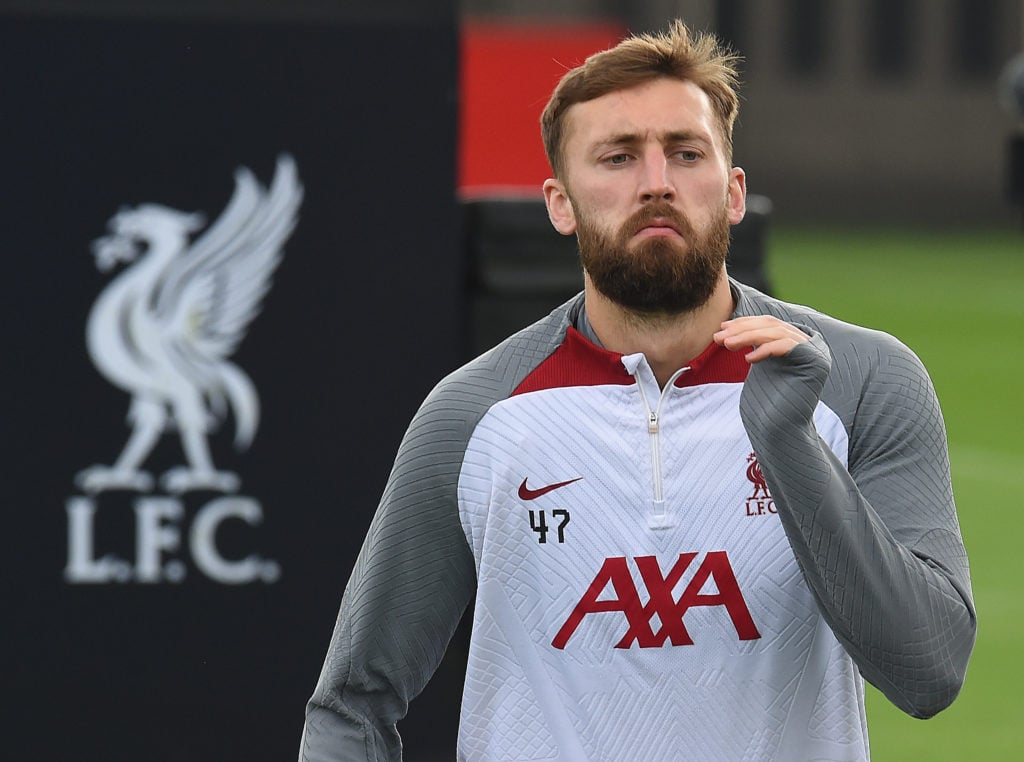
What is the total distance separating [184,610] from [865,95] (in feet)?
128

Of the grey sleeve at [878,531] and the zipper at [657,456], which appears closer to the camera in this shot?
the grey sleeve at [878,531]

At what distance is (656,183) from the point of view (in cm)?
275

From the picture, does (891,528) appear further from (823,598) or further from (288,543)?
(288,543)

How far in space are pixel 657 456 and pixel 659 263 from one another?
0.29 m

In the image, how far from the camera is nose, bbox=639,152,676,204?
2.75 m

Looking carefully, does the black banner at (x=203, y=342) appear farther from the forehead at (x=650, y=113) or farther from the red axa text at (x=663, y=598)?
the red axa text at (x=663, y=598)

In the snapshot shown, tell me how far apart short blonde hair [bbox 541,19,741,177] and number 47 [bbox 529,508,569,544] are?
55 centimetres

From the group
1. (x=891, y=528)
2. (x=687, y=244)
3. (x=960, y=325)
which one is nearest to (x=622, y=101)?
(x=687, y=244)

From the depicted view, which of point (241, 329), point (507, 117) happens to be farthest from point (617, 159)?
point (507, 117)

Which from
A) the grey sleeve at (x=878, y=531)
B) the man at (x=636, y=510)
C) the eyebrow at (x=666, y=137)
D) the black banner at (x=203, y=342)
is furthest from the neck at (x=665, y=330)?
the black banner at (x=203, y=342)

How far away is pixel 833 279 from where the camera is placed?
22.8m

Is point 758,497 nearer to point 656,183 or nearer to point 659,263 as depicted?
point 659,263

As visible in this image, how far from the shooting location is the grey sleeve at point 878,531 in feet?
8.17

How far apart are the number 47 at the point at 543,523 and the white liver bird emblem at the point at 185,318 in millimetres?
2213
